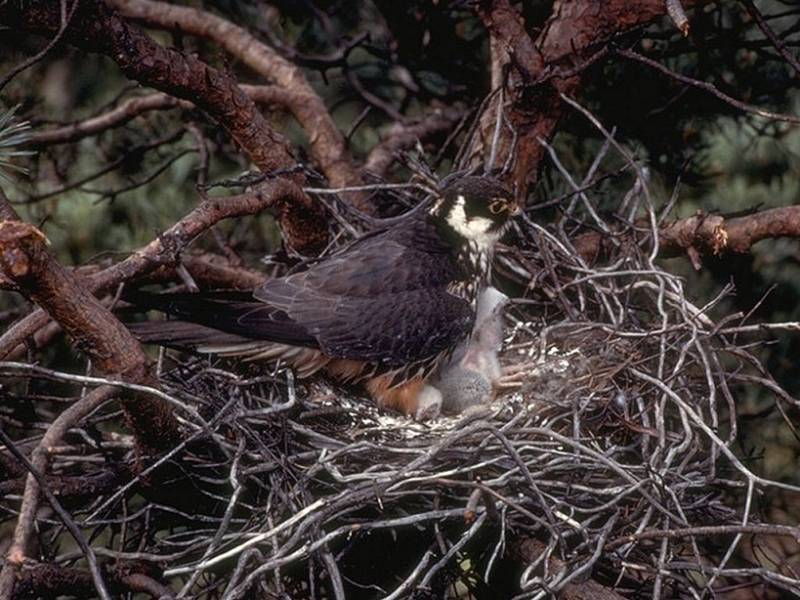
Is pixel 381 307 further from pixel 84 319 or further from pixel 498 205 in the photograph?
pixel 84 319

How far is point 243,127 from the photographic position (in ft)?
13.3

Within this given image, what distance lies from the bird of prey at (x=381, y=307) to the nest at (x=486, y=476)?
12 centimetres

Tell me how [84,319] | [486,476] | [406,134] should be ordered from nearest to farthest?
1. [84,319]
2. [486,476]
3. [406,134]

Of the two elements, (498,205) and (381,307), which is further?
(498,205)

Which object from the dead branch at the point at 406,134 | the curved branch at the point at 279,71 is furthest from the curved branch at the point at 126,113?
the dead branch at the point at 406,134

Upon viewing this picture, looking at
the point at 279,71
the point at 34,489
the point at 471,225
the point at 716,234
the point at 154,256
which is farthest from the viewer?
the point at 279,71

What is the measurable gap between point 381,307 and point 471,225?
1.62 ft

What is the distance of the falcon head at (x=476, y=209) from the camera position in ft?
13.6

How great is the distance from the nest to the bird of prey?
119 mm

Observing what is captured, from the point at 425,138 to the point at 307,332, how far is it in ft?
5.18

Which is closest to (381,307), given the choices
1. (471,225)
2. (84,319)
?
(471,225)

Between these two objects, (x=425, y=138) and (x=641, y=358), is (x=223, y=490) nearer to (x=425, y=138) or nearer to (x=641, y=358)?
(x=641, y=358)

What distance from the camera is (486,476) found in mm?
3410

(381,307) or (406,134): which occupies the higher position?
(406,134)
